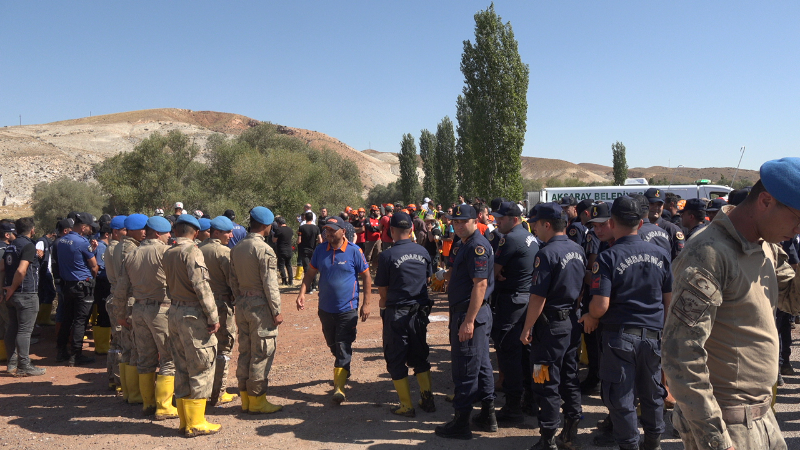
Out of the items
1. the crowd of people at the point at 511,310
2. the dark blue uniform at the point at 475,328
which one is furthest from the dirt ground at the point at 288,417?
the dark blue uniform at the point at 475,328

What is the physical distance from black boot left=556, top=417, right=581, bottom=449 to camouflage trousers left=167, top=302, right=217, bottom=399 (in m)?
3.54

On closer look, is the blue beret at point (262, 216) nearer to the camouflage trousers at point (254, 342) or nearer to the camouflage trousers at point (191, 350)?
the camouflage trousers at point (254, 342)

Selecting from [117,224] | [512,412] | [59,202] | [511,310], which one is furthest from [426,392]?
[59,202]

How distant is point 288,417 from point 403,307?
1.81 meters

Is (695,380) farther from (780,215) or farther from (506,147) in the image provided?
(506,147)

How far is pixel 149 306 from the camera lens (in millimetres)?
5750

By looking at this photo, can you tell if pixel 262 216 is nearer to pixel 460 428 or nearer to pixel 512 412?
pixel 460 428

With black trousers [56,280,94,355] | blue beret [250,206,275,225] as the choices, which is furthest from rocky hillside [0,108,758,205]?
blue beret [250,206,275,225]

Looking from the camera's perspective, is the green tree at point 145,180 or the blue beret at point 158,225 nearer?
the blue beret at point 158,225

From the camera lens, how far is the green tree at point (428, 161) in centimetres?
5259

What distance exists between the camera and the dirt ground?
509 centimetres

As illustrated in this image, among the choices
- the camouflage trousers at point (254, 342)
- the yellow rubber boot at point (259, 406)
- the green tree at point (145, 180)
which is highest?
the green tree at point (145, 180)

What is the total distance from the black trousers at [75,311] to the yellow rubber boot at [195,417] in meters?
4.06

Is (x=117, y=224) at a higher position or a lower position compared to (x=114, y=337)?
higher
